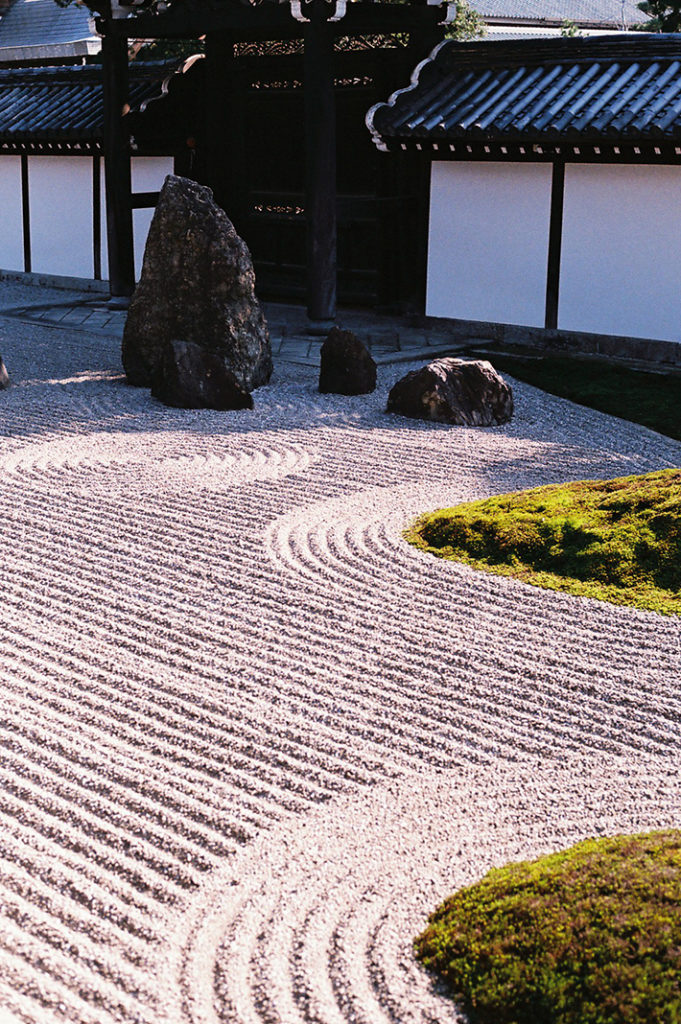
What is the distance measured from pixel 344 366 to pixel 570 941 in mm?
8648

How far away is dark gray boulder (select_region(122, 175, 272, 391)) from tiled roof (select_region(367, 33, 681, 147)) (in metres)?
3.23

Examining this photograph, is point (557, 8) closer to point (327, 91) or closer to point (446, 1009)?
point (327, 91)

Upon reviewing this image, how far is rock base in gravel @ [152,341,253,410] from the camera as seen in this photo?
1080 centimetres

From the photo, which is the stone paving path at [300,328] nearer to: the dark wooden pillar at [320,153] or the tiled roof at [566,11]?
the dark wooden pillar at [320,153]

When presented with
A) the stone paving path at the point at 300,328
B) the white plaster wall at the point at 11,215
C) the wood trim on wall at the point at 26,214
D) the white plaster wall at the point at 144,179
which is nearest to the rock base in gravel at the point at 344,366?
the stone paving path at the point at 300,328

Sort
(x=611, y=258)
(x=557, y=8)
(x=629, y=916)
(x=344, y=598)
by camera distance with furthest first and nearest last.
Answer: (x=557, y=8) → (x=611, y=258) → (x=344, y=598) → (x=629, y=916)

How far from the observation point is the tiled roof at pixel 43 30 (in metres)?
27.0

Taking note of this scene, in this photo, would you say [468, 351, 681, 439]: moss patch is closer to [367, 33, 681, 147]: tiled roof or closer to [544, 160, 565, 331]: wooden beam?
[544, 160, 565, 331]: wooden beam

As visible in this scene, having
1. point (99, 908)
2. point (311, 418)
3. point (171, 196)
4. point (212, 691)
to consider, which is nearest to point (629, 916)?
point (99, 908)

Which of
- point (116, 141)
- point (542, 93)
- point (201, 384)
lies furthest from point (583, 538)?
point (116, 141)

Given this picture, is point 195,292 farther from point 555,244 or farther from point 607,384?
point 555,244

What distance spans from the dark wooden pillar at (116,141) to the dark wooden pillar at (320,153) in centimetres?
330

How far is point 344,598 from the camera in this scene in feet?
20.8

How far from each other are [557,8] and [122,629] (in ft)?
118
